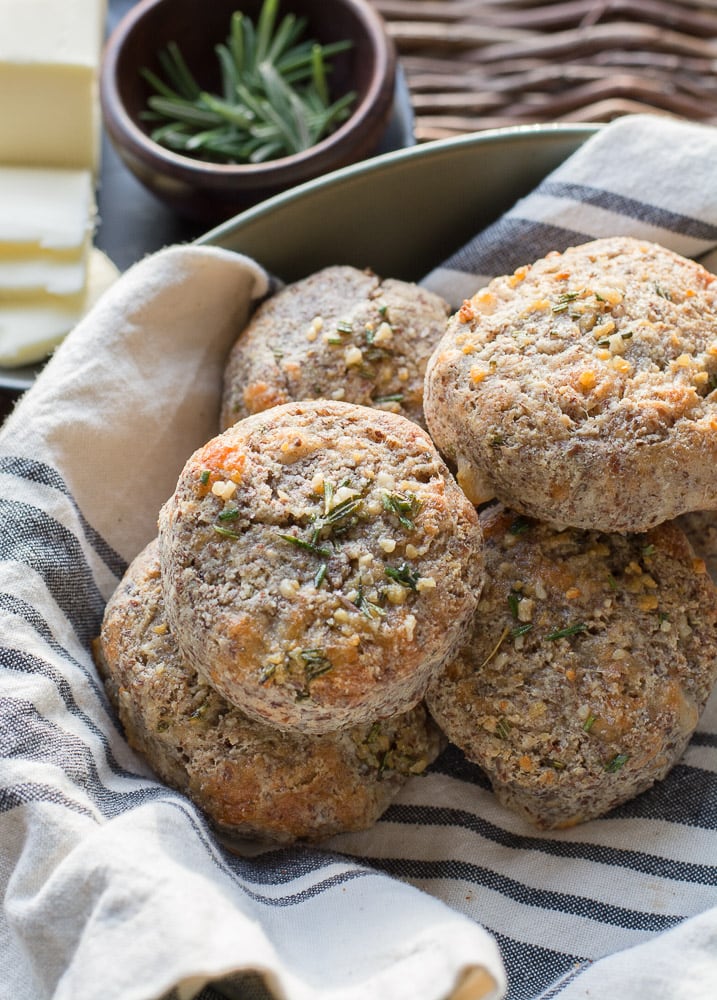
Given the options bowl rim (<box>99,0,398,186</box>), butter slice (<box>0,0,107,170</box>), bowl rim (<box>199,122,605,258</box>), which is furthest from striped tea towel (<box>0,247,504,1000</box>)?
butter slice (<box>0,0,107,170</box>)

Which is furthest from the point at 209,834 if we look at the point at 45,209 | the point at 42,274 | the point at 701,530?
the point at 45,209

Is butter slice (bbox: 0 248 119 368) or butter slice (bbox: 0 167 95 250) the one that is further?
butter slice (bbox: 0 167 95 250)

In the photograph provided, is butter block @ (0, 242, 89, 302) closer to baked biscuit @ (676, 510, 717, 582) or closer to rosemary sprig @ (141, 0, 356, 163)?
rosemary sprig @ (141, 0, 356, 163)

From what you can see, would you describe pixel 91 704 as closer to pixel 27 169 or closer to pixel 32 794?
pixel 32 794

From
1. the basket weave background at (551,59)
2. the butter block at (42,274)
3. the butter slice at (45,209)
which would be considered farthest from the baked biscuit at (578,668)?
the basket weave background at (551,59)

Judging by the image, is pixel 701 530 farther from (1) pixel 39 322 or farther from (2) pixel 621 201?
(1) pixel 39 322

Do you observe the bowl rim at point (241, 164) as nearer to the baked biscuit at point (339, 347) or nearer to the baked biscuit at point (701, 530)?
the baked biscuit at point (339, 347)
